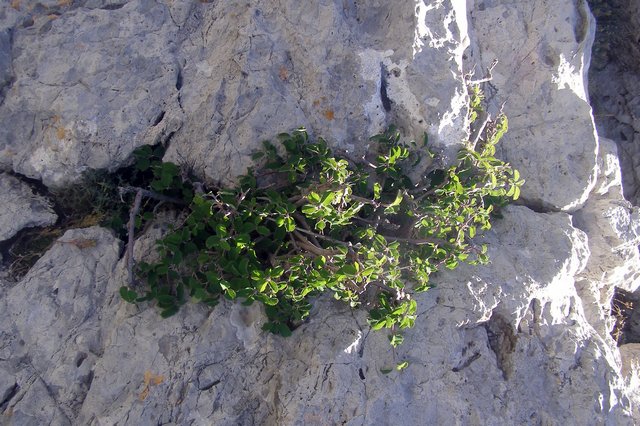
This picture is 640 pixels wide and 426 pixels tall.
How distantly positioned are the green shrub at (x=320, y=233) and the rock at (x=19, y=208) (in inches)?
29.2

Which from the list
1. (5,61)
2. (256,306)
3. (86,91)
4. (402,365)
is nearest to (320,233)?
(256,306)

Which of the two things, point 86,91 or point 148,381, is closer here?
point 148,381

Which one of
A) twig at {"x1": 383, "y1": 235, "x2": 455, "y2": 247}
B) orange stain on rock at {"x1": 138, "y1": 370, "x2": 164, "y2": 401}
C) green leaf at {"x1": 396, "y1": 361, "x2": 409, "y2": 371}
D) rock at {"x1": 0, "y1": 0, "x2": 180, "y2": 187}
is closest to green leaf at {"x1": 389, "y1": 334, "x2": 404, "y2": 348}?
green leaf at {"x1": 396, "y1": 361, "x2": 409, "y2": 371}

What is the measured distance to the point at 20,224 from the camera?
12.1 ft

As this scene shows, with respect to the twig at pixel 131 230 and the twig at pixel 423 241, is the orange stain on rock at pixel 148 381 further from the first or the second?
the twig at pixel 423 241

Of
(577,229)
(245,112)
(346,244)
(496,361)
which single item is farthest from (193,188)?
(577,229)

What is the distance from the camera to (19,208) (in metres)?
3.71

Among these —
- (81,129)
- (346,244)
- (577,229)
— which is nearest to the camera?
(346,244)

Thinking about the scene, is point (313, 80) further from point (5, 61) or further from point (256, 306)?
point (5, 61)

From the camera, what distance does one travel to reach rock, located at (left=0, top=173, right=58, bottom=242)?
3.67 m

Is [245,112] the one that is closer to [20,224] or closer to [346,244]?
[346,244]

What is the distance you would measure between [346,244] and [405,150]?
70cm

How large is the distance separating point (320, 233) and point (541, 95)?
199 cm

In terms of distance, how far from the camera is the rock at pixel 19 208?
3.67 meters
